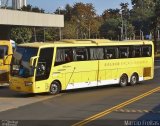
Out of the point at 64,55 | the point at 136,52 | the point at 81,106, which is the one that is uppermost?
the point at 136,52

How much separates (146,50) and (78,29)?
76.8 m

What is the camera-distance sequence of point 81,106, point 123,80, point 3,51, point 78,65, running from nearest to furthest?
1. point 81,106
2. point 78,65
3. point 123,80
4. point 3,51

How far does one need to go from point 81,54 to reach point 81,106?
20.8 ft

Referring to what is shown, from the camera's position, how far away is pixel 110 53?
86.7ft

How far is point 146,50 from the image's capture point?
28.5 m

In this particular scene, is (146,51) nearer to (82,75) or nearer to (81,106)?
(82,75)

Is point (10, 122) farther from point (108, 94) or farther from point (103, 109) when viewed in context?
point (108, 94)

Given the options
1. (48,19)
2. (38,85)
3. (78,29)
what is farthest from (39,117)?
(78,29)

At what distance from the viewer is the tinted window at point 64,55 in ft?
77.8

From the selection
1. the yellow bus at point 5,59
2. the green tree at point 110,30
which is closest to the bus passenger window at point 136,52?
the yellow bus at point 5,59

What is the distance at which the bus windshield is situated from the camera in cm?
2269

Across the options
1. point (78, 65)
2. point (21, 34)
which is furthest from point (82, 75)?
point (21, 34)

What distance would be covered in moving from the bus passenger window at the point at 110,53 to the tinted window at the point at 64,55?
252cm

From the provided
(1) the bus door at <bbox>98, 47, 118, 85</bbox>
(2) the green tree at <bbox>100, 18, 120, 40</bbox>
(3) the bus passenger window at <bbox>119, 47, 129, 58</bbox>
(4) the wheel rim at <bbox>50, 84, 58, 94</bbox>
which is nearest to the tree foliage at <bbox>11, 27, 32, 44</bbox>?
(2) the green tree at <bbox>100, 18, 120, 40</bbox>
